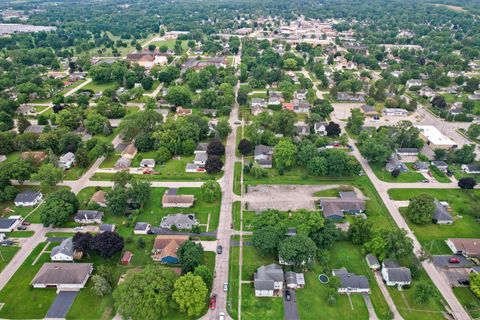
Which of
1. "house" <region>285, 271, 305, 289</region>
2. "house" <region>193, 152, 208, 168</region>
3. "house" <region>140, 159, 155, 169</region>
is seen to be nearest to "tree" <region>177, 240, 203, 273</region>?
"house" <region>285, 271, 305, 289</region>

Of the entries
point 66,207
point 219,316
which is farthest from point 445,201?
point 66,207

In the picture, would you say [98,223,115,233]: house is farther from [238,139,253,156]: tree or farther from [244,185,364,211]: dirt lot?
[238,139,253,156]: tree

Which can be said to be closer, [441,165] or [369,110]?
[441,165]

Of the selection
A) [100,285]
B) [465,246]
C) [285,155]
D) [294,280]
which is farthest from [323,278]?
[100,285]

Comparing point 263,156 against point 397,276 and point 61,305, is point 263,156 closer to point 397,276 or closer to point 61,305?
point 397,276

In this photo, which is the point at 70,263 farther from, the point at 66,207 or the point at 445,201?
the point at 445,201

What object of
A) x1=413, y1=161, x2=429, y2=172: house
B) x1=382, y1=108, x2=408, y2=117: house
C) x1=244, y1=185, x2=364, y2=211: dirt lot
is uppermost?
x1=382, y1=108, x2=408, y2=117: house
